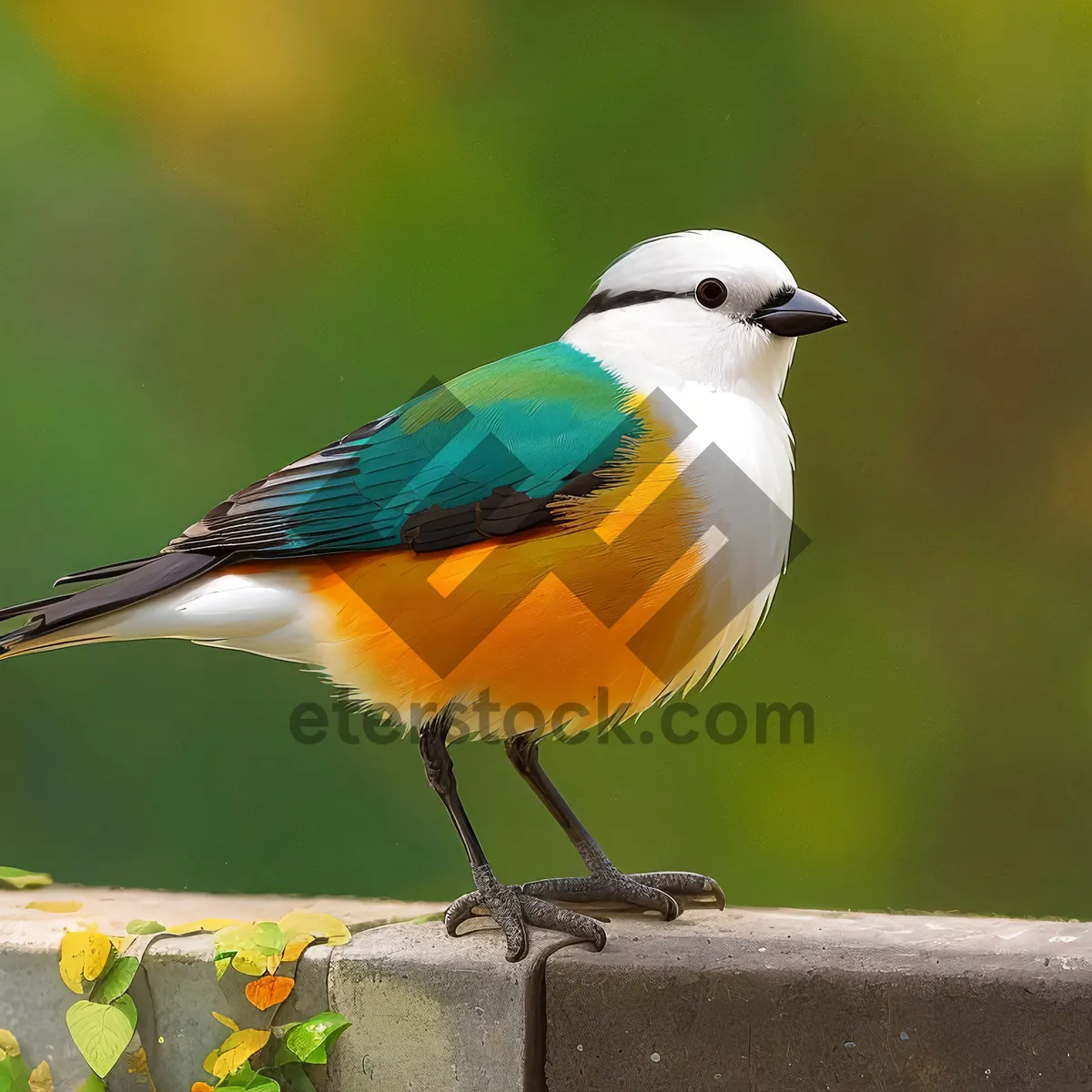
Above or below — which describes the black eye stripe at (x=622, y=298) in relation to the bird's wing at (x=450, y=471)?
above

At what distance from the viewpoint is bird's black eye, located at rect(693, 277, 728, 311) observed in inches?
89.9

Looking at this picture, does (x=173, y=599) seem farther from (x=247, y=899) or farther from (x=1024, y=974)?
(x=1024, y=974)

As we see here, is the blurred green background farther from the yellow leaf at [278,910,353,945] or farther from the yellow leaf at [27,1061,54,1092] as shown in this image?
the yellow leaf at [27,1061,54,1092]

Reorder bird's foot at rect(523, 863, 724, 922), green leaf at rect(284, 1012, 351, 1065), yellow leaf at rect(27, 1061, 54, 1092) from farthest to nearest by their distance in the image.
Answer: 1. bird's foot at rect(523, 863, 724, 922)
2. yellow leaf at rect(27, 1061, 54, 1092)
3. green leaf at rect(284, 1012, 351, 1065)

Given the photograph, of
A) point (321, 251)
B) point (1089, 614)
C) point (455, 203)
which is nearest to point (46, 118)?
point (321, 251)

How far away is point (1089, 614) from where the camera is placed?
114 inches

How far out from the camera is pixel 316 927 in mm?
2229

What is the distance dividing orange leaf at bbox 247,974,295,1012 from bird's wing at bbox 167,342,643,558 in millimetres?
752

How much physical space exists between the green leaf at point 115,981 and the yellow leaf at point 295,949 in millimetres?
265

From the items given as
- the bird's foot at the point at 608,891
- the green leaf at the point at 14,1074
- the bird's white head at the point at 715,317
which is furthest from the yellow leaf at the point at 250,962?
the bird's white head at the point at 715,317

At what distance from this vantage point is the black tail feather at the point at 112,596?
7.25 ft

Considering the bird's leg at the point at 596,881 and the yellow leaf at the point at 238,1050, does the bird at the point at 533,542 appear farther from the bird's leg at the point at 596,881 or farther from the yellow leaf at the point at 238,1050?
the yellow leaf at the point at 238,1050

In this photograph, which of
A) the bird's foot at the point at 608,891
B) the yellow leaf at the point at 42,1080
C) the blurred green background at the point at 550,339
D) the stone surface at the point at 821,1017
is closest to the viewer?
the stone surface at the point at 821,1017

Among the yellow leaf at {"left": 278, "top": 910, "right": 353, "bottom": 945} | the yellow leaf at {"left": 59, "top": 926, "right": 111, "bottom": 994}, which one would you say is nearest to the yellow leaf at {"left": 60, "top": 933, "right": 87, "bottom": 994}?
the yellow leaf at {"left": 59, "top": 926, "right": 111, "bottom": 994}
